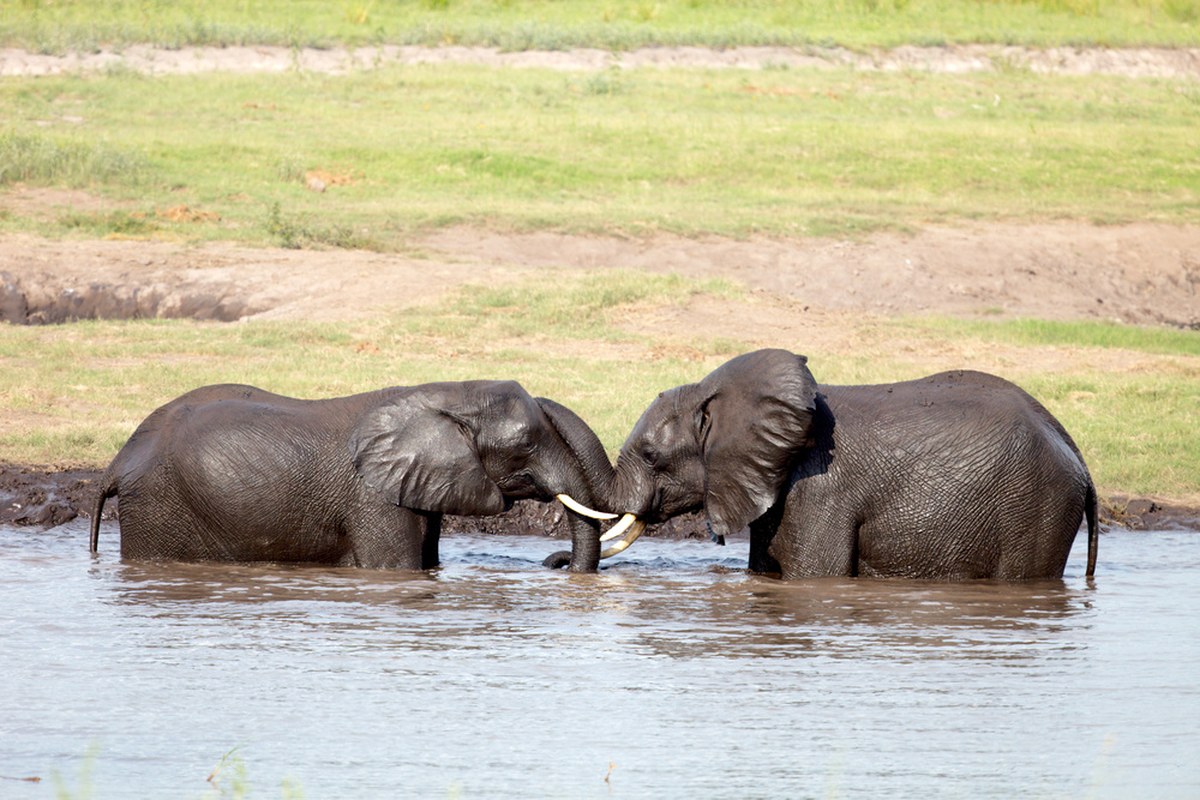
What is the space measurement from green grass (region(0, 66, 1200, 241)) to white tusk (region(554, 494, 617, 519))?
9987mm

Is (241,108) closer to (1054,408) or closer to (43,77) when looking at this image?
(43,77)

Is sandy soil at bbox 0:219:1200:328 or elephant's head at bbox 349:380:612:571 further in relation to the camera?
sandy soil at bbox 0:219:1200:328

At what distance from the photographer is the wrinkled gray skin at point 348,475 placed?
9.84 m

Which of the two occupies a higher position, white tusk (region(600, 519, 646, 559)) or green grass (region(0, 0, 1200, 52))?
green grass (region(0, 0, 1200, 52))

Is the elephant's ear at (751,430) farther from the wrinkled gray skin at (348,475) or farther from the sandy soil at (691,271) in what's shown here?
the sandy soil at (691,271)

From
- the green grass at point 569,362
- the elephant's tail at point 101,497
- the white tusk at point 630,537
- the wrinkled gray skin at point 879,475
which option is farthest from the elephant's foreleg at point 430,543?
the green grass at point 569,362

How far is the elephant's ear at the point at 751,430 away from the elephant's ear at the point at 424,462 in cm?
122

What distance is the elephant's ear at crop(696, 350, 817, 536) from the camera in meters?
9.20

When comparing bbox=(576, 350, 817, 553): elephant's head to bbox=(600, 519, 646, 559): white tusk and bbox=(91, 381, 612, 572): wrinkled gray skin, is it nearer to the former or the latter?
bbox=(600, 519, 646, 559): white tusk

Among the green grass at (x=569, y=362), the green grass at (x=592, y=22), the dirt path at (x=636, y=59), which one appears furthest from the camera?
the green grass at (x=592, y=22)

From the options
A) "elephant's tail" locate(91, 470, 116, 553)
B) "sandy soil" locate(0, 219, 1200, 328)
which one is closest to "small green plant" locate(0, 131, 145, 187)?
"sandy soil" locate(0, 219, 1200, 328)

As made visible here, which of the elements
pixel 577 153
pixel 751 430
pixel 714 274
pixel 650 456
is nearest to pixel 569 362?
pixel 714 274

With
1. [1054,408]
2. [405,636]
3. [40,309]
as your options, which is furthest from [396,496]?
[40,309]

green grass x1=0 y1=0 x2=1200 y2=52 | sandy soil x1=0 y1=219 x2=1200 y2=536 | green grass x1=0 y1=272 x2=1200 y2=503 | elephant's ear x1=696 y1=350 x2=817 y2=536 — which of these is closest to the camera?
elephant's ear x1=696 y1=350 x2=817 y2=536
